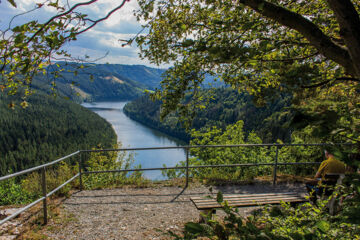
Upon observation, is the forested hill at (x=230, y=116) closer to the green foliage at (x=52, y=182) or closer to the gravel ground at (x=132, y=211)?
the gravel ground at (x=132, y=211)

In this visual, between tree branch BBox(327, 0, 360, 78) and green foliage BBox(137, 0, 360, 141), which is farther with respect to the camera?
green foliage BBox(137, 0, 360, 141)

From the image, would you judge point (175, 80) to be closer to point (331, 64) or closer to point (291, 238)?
point (291, 238)

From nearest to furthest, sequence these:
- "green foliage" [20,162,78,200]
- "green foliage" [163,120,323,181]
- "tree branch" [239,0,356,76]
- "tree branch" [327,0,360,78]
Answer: "tree branch" [327,0,360,78]
"tree branch" [239,0,356,76]
"green foliage" [20,162,78,200]
"green foliage" [163,120,323,181]

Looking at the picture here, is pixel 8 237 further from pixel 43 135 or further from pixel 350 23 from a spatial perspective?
pixel 43 135

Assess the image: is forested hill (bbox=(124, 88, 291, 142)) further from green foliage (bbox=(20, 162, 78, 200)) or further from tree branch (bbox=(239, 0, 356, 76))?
tree branch (bbox=(239, 0, 356, 76))

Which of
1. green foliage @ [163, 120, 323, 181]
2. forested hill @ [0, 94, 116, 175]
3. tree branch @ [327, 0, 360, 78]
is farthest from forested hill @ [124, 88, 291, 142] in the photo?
tree branch @ [327, 0, 360, 78]

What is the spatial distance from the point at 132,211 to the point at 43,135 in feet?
248

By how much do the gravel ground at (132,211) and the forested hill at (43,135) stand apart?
4559cm

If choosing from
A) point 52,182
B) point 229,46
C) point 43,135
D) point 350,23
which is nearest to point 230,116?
point 43,135

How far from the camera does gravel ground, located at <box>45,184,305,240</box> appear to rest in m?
3.64

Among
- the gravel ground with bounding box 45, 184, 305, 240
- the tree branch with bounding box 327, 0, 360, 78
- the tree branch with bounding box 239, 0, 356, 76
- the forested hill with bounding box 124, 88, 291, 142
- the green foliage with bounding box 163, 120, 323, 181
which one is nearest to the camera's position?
the tree branch with bounding box 327, 0, 360, 78

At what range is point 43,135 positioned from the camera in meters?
70.4

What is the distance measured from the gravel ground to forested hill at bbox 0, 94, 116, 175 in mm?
45593

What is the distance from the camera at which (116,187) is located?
570 centimetres
